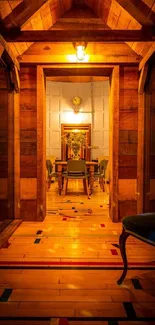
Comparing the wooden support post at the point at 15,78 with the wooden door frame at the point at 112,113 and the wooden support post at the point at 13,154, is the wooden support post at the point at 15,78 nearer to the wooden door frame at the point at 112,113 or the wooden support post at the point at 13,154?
the wooden support post at the point at 13,154

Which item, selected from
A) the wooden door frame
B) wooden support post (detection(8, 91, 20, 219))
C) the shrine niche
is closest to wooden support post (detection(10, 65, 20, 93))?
wooden support post (detection(8, 91, 20, 219))

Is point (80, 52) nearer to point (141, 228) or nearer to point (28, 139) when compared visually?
point (28, 139)

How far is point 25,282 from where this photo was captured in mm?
2168

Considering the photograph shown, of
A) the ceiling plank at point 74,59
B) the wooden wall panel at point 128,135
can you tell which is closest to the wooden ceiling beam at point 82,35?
the ceiling plank at point 74,59

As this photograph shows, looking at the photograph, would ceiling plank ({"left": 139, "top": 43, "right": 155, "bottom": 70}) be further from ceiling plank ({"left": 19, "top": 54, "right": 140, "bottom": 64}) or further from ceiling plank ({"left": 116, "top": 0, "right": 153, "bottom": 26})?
ceiling plank ({"left": 116, "top": 0, "right": 153, "bottom": 26})

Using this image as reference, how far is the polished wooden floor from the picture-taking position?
1.74 m

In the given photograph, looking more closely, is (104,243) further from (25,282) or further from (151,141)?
(151,141)

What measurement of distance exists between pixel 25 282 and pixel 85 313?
613 millimetres

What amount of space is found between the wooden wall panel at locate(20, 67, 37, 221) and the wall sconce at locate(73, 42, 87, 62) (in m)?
0.74

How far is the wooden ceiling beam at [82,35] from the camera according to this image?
3049mm

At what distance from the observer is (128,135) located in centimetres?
405

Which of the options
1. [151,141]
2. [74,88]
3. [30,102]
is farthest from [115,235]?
[74,88]

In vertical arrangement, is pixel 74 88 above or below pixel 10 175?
above

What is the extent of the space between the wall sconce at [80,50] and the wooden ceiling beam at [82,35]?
0.38 meters
